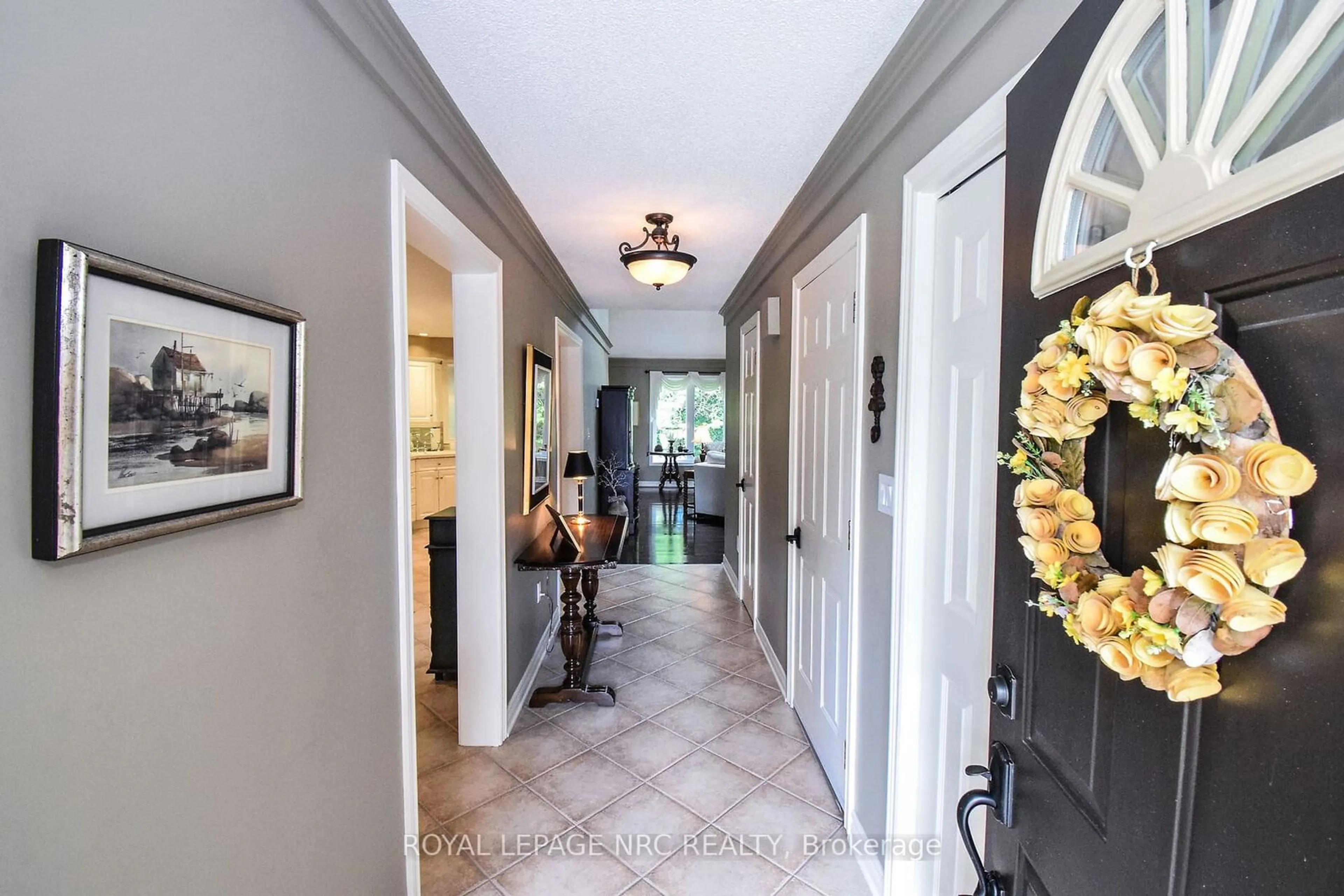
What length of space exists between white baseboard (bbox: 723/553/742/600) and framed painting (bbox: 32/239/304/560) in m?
3.86

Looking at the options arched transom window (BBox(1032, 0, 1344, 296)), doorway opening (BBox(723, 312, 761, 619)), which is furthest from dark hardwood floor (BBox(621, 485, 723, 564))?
arched transom window (BBox(1032, 0, 1344, 296))

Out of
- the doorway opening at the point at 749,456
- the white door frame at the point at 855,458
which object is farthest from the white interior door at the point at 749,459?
the white door frame at the point at 855,458

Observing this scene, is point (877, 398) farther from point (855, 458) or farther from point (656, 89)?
point (656, 89)

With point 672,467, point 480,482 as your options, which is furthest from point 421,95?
point 672,467

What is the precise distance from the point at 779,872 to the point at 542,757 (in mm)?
1105

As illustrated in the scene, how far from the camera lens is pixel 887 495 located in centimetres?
168

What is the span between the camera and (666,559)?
5.85 meters

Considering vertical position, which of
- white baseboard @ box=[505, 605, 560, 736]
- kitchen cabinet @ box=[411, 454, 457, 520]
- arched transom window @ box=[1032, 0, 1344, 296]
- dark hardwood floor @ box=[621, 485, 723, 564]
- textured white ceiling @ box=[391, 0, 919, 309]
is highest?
textured white ceiling @ box=[391, 0, 919, 309]

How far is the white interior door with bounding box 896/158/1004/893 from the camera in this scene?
4.12 feet

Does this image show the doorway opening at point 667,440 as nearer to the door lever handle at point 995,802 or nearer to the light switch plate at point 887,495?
the light switch plate at point 887,495

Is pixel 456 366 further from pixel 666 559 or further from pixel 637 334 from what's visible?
pixel 637 334

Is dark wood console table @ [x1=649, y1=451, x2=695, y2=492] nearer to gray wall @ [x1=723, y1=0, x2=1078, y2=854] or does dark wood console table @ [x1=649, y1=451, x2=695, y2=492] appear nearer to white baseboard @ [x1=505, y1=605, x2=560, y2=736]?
white baseboard @ [x1=505, y1=605, x2=560, y2=736]

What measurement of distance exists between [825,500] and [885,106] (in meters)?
1.40

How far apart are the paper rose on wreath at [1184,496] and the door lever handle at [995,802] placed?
353 mm
